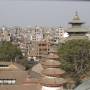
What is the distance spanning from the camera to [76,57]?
1827cm

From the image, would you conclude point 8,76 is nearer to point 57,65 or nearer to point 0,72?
point 0,72

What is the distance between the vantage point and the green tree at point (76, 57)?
17.6 meters

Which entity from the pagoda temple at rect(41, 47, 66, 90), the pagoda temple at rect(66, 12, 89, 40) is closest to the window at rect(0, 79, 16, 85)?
the pagoda temple at rect(41, 47, 66, 90)

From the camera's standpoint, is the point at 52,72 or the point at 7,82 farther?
the point at 7,82

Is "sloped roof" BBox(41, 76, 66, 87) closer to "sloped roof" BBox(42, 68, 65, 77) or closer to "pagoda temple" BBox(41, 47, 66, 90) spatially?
"pagoda temple" BBox(41, 47, 66, 90)

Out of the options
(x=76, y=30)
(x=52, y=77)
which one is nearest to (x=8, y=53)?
(x=76, y=30)

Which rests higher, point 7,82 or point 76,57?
point 76,57

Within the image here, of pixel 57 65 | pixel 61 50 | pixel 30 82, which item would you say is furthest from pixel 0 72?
pixel 61 50

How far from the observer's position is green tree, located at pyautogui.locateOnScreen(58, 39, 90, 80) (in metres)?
17.6

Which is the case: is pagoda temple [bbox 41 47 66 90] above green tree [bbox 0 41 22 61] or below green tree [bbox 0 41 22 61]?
above

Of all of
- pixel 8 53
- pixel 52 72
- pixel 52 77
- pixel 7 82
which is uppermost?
pixel 52 72

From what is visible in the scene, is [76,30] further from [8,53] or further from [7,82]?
[7,82]

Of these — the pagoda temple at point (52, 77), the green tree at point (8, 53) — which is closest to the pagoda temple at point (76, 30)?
the green tree at point (8, 53)

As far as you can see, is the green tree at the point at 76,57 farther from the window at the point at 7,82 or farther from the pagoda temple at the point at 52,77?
the pagoda temple at the point at 52,77
